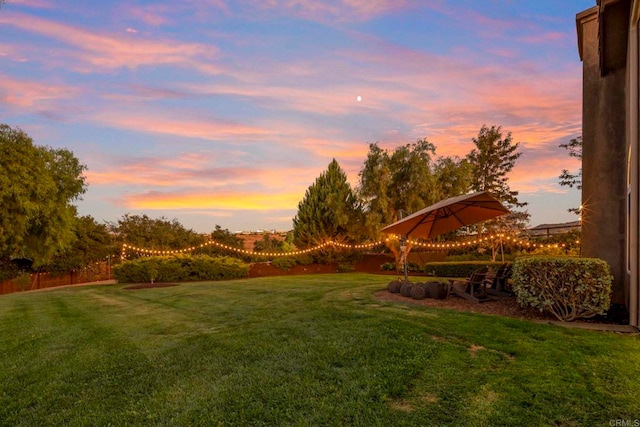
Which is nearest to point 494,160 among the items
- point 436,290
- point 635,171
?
point 436,290

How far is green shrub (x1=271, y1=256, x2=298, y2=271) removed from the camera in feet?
74.4

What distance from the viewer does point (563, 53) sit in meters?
12.5

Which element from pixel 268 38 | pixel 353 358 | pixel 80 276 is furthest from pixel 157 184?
pixel 353 358

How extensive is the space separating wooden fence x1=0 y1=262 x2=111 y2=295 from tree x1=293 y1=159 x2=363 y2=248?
1373 cm

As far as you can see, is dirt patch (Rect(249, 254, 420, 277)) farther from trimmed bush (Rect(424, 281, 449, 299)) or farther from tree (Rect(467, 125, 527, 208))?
tree (Rect(467, 125, 527, 208))

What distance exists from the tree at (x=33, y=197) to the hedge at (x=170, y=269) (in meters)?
6.04

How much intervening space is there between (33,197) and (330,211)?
17.4 metres

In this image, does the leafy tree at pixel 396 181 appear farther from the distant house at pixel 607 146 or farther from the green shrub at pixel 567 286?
the green shrub at pixel 567 286

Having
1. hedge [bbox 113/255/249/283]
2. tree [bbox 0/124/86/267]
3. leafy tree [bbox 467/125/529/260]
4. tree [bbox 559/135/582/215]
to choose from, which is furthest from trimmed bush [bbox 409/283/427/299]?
leafy tree [bbox 467/125/529/260]

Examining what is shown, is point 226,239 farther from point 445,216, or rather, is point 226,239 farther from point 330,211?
point 445,216

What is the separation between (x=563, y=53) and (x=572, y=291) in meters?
10.6

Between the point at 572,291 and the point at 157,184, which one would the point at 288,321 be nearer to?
the point at 572,291

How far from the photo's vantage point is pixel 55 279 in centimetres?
2473

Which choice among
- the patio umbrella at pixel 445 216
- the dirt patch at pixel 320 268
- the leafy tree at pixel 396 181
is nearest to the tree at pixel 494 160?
the leafy tree at pixel 396 181
